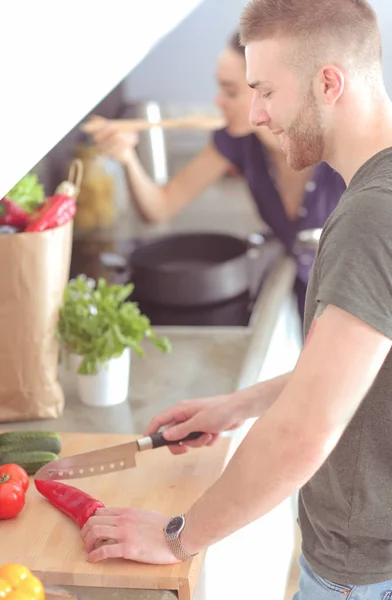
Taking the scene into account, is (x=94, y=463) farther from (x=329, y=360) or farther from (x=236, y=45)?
(x=236, y=45)

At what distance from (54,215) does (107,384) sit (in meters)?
0.36

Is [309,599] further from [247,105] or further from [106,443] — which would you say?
[247,105]

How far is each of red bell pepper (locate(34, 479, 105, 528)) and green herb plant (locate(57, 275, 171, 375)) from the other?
0.35 metres

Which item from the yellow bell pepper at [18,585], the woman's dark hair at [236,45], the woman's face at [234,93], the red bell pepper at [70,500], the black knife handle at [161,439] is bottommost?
the red bell pepper at [70,500]

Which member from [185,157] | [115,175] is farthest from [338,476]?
[185,157]

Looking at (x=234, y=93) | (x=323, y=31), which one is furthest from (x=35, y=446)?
Result: (x=234, y=93)

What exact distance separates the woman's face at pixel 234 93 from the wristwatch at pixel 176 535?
1497 mm

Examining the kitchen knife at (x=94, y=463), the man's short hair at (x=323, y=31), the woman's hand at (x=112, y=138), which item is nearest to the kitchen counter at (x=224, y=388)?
the kitchen knife at (x=94, y=463)

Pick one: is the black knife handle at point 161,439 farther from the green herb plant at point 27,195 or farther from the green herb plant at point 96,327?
the green herb plant at point 27,195

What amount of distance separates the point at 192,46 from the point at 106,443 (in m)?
2.17

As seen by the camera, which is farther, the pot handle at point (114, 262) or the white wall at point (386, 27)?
the white wall at point (386, 27)

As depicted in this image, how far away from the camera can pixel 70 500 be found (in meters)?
1.45

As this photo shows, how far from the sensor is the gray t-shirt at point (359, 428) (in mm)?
1007

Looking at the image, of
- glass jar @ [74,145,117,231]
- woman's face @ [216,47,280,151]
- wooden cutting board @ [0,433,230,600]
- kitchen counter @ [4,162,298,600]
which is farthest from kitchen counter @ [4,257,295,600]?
glass jar @ [74,145,117,231]
